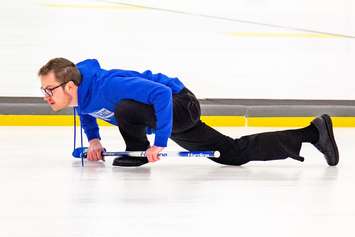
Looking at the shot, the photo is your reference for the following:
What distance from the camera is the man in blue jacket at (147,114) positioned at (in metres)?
2.47

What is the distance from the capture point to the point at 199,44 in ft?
15.6

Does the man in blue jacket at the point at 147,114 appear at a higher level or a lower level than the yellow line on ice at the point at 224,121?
higher

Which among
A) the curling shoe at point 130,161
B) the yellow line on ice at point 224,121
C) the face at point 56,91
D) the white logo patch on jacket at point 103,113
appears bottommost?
the yellow line on ice at point 224,121

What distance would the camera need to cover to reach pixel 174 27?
4812mm

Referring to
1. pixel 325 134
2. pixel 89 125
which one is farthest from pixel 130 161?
pixel 325 134

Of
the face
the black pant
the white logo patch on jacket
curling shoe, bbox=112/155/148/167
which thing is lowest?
curling shoe, bbox=112/155/148/167

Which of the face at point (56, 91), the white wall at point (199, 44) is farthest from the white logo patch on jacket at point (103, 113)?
the white wall at point (199, 44)

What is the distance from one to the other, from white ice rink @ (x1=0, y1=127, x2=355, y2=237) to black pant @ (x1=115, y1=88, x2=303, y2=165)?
0.06 metres

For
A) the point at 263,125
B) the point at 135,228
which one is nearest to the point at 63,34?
the point at 263,125

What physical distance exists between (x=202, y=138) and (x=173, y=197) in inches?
23.7

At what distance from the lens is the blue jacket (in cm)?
243

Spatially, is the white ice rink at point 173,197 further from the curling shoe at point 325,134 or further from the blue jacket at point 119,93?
the blue jacket at point 119,93

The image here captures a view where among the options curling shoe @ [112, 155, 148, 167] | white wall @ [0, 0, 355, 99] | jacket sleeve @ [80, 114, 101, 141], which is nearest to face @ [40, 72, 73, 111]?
jacket sleeve @ [80, 114, 101, 141]

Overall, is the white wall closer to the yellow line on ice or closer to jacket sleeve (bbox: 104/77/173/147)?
the yellow line on ice
